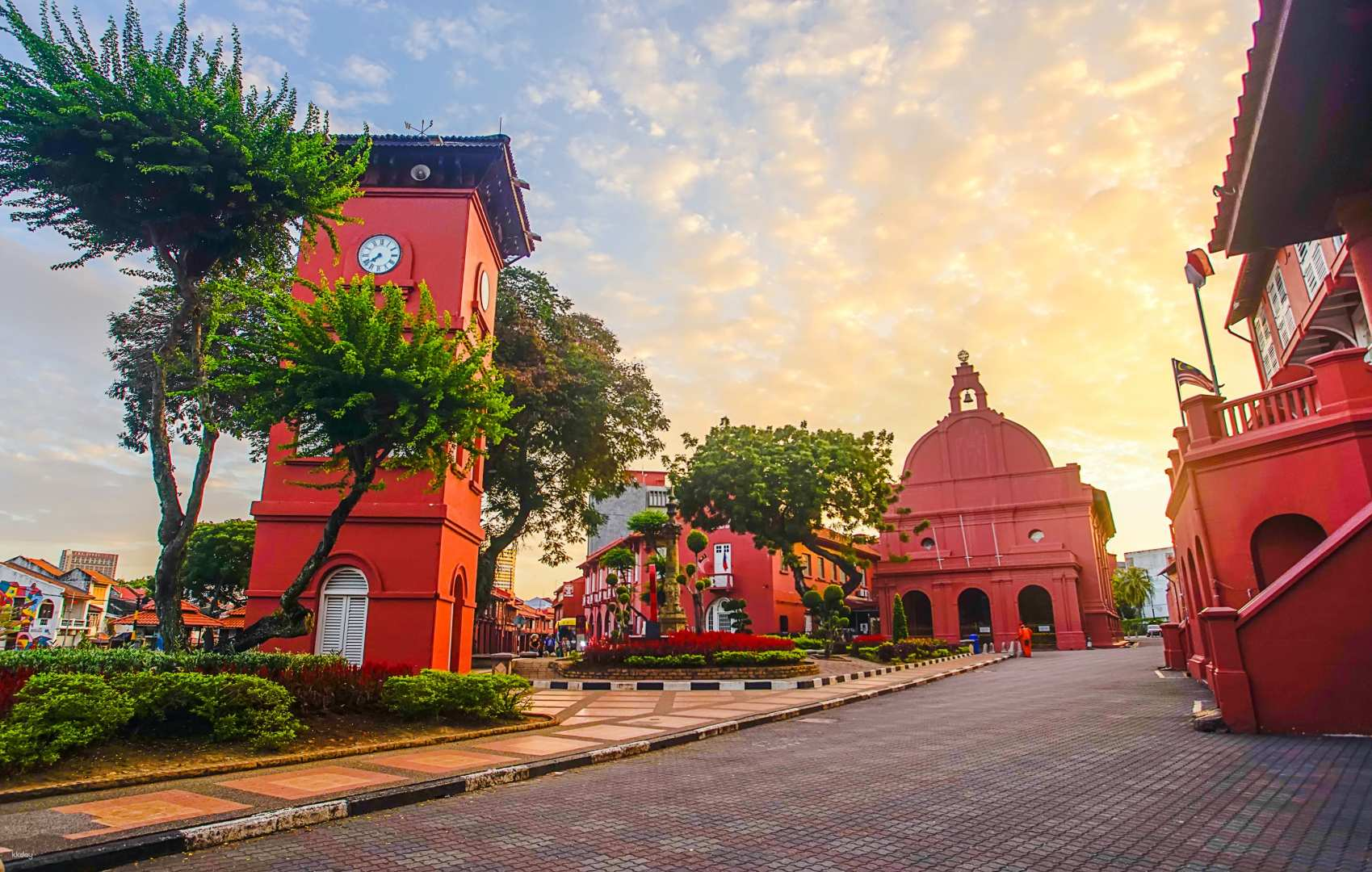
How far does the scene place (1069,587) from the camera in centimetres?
3822

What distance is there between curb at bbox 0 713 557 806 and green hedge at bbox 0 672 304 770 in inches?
15.9

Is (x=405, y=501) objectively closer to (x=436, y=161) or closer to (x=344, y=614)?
(x=344, y=614)

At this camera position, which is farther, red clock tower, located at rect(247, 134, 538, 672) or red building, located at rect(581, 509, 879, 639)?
red building, located at rect(581, 509, 879, 639)

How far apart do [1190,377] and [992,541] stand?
28.7 meters

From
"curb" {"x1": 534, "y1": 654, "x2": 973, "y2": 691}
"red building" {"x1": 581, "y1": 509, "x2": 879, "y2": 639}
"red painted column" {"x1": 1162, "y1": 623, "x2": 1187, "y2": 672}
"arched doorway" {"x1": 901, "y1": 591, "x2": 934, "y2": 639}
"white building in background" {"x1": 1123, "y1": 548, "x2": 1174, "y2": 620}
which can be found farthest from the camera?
"white building in background" {"x1": 1123, "y1": 548, "x2": 1174, "y2": 620}

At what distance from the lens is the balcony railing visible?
37.8 feet

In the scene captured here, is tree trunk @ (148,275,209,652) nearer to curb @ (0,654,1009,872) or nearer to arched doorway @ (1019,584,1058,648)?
curb @ (0,654,1009,872)

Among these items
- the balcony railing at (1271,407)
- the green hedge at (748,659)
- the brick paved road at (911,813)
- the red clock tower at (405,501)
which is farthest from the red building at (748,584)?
the brick paved road at (911,813)

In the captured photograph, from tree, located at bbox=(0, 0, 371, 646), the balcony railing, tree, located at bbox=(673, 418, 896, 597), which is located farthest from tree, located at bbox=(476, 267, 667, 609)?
the balcony railing

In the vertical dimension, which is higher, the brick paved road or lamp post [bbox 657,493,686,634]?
lamp post [bbox 657,493,686,634]

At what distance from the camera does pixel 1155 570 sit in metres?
99.0

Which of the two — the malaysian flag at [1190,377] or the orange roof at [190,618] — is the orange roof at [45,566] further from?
the malaysian flag at [1190,377]

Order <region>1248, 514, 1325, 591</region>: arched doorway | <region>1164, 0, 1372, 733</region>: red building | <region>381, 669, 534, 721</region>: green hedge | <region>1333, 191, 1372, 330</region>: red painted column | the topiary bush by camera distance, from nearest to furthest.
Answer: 1. <region>1164, 0, 1372, 733</region>: red building
2. the topiary bush
3. <region>1333, 191, 1372, 330</region>: red painted column
4. <region>381, 669, 534, 721</region>: green hedge
5. <region>1248, 514, 1325, 591</region>: arched doorway

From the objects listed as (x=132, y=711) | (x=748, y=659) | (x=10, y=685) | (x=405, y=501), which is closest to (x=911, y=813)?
(x=132, y=711)
